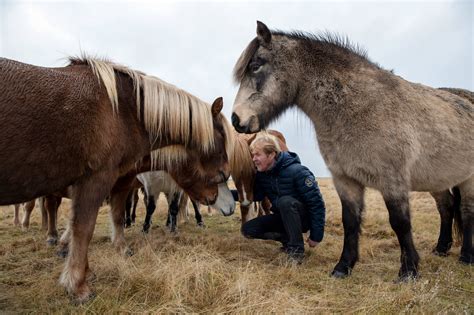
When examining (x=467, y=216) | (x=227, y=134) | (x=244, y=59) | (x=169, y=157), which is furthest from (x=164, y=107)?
(x=467, y=216)

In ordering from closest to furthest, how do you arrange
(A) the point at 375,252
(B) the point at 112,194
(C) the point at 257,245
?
(B) the point at 112,194, (A) the point at 375,252, (C) the point at 257,245

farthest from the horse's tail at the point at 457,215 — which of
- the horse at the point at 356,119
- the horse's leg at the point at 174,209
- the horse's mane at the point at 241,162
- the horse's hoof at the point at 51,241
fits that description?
the horse's hoof at the point at 51,241

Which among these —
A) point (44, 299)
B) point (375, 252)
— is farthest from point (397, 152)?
point (44, 299)

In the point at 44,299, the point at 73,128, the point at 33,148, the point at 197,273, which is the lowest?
the point at 44,299

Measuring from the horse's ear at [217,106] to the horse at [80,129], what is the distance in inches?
10.3

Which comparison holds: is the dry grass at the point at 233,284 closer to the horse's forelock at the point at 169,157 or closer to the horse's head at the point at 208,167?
the horse's head at the point at 208,167

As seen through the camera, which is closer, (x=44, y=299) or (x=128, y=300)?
(x=128, y=300)

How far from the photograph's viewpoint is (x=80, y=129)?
2.77m

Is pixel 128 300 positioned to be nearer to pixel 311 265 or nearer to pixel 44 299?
pixel 44 299

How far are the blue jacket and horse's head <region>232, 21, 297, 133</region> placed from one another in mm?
1155

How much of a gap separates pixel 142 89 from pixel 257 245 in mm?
3166

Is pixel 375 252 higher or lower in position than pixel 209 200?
lower

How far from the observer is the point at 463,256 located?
4867 millimetres

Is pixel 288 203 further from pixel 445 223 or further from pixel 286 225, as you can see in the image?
pixel 445 223
